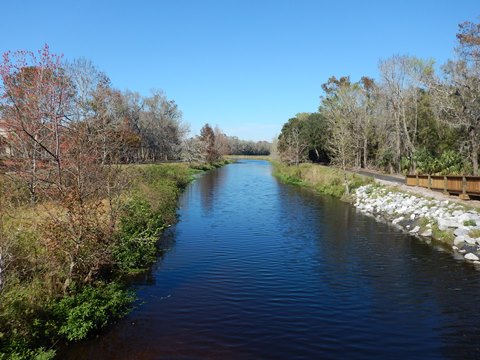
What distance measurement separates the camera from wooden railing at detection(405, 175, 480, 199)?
21.1 metres

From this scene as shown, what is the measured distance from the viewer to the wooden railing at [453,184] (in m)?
21.1

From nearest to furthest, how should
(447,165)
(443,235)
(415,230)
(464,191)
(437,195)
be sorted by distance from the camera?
(443,235)
(415,230)
(464,191)
(437,195)
(447,165)

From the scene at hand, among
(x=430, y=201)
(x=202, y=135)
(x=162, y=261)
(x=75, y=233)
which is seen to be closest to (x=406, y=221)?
(x=430, y=201)

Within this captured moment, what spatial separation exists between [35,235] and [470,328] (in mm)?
11329

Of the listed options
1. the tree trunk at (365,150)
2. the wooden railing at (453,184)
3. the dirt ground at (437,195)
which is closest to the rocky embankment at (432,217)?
the dirt ground at (437,195)

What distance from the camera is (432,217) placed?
64.7 feet

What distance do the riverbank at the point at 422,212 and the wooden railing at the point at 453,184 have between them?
0.71 metres

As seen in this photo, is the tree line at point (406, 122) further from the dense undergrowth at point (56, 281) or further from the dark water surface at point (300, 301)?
the dense undergrowth at point (56, 281)

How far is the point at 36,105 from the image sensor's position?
1366 centimetres

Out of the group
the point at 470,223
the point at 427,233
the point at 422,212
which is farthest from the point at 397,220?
the point at 470,223

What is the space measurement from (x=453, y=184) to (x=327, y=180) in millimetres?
18700

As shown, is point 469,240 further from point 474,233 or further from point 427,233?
point 427,233

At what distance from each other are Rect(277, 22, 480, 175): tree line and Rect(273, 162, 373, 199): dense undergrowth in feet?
5.09

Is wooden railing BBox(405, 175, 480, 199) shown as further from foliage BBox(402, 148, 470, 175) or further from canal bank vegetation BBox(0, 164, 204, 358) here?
canal bank vegetation BBox(0, 164, 204, 358)
